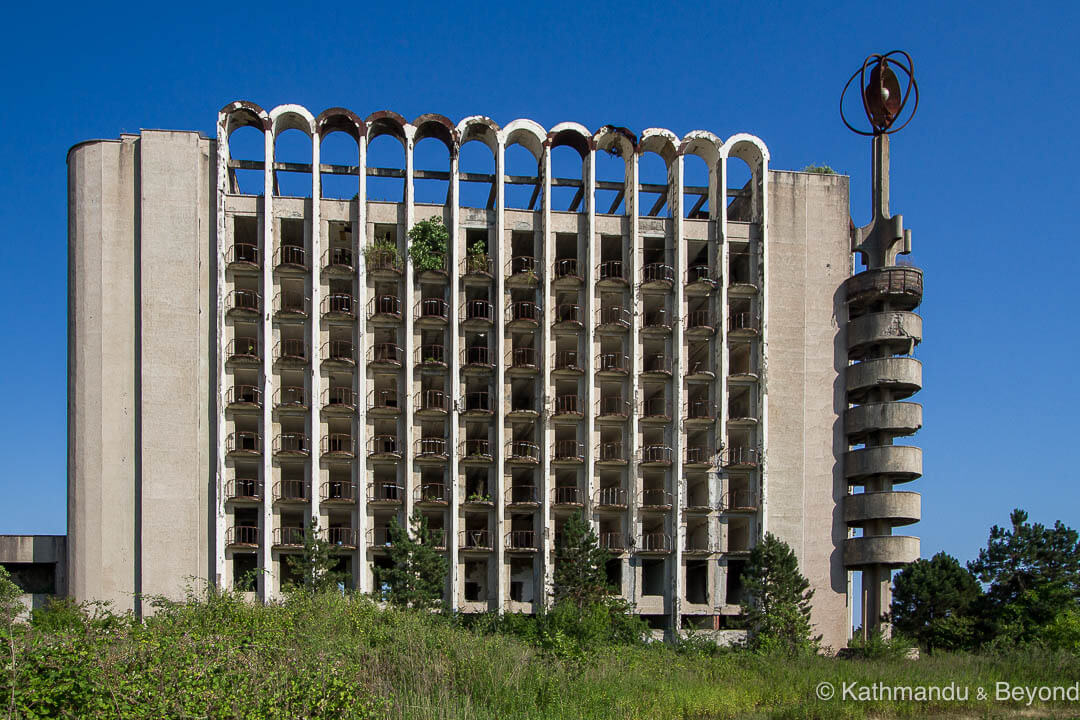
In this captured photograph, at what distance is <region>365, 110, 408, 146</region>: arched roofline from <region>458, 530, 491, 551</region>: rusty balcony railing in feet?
71.1

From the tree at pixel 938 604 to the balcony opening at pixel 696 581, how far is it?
1038 cm

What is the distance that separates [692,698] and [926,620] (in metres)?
33.8

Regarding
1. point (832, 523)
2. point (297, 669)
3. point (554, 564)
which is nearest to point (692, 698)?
point (297, 669)

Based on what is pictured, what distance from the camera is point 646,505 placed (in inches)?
2424

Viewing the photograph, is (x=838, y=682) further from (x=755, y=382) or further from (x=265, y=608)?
(x=755, y=382)

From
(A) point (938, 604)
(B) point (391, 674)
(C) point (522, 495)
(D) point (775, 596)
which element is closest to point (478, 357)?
(C) point (522, 495)

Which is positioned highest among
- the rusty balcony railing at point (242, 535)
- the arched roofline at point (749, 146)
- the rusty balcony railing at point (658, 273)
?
the arched roofline at point (749, 146)

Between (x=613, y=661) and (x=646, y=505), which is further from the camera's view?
(x=646, y=505)

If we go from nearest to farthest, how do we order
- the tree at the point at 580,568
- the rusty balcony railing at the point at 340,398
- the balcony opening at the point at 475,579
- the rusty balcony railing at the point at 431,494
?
the tree at the point at 580,568
the rusty balcony railing at the point at 340,398
the rusty balcony railing at the point at 431,494
the balcony opening at the point at 475,579

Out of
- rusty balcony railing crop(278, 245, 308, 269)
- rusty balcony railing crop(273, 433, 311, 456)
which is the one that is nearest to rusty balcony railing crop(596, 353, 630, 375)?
rusty balcony railing crop(273, 433, 311, 456)

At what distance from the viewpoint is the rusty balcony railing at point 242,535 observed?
5738 centimetres

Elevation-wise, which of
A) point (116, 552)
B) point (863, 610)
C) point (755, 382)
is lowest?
point (863, 610)

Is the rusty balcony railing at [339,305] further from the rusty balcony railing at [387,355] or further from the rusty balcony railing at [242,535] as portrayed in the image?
the rusty balcony railing at [242,535]

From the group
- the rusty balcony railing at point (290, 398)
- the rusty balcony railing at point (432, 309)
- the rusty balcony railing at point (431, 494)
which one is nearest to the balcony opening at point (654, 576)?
the rusty balcony railing at point (431, 494)
